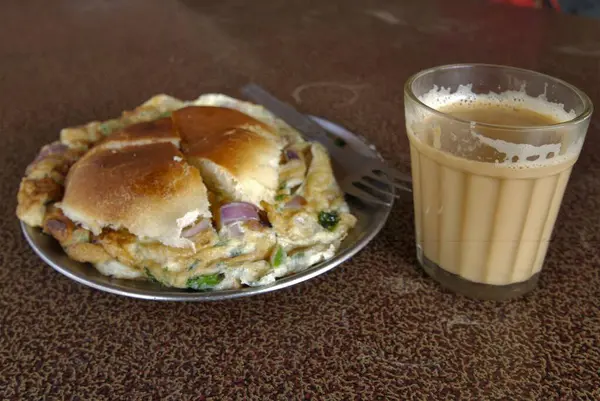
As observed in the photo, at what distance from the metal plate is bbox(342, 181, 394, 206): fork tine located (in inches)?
0.4

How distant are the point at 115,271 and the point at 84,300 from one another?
0.25 ft

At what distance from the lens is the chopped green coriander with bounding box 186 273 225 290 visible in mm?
865

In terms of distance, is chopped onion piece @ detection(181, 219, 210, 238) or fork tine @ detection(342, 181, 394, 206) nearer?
chopped onion piece @ detection(181, 219, 210, 238)

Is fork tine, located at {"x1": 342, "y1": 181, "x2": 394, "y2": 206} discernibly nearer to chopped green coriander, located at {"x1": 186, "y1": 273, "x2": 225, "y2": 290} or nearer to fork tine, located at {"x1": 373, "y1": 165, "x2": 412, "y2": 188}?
fork tine, located at {"x1": 373, "y1": 165, "x2": 412, "y2": 188}

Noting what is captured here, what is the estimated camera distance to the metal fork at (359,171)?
1050 mm

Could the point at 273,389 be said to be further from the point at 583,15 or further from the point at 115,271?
the point at 583,15

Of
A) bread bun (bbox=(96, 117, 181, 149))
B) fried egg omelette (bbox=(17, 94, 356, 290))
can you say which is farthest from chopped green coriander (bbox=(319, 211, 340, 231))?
bread bun (bbox=(96, 117, 181, 149))

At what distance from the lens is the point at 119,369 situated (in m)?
0.79

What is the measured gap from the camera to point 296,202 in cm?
102

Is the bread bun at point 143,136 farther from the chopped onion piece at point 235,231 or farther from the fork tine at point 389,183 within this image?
the fork tine at point 389,183

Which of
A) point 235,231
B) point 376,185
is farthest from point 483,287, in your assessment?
point 235,231

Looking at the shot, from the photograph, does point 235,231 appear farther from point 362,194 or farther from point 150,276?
point 362,194

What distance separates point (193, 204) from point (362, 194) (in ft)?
1.03

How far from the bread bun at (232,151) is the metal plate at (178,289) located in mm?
176
